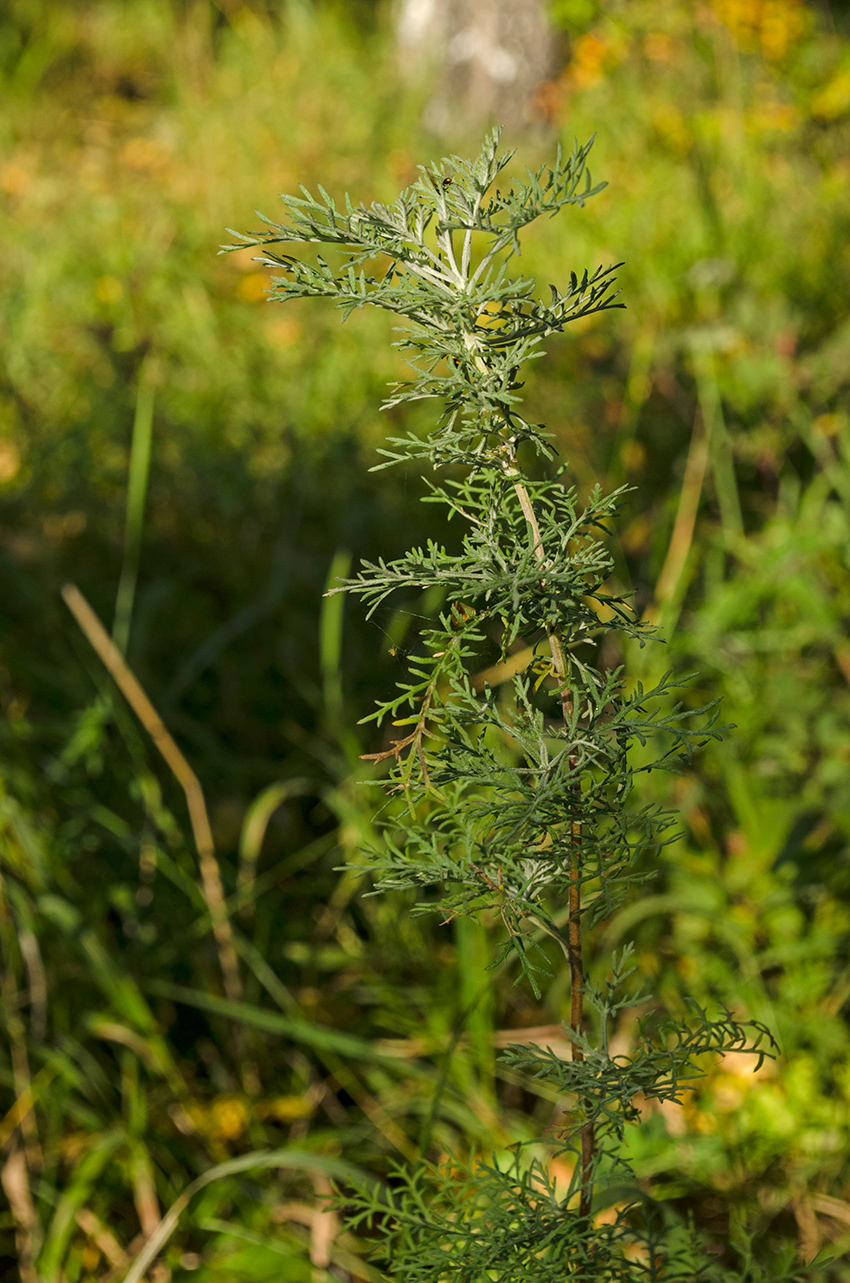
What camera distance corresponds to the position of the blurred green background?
4.44ft

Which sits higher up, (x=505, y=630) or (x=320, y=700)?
(x=505, y=630)

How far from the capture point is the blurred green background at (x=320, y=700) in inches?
53.2

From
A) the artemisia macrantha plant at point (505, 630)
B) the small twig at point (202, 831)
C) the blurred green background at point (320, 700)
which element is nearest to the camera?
the artemisia macrantha plant at point (505, 630)

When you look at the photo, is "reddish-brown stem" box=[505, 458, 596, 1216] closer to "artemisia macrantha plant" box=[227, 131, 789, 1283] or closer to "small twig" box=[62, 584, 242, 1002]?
"artemisia macrantha plant" box=[227, 131, 789, 1283]

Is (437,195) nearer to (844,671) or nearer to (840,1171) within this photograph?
(840,1171)

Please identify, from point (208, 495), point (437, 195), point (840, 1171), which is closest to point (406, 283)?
point (437, 195)

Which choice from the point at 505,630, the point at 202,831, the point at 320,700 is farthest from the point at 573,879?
the point at 320,700

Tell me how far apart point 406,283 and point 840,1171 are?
52.0 inches

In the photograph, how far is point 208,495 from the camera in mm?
2508

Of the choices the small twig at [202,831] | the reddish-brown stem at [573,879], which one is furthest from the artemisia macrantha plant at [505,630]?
the small twig at [202,831]

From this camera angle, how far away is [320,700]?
2.01 meters

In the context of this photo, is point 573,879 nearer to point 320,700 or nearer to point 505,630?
point 505,630

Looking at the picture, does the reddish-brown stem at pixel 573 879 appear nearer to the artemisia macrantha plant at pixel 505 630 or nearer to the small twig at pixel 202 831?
the artemisia macrantha plant at pixel 505 630

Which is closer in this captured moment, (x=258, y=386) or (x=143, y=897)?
(x=143, y=897)
